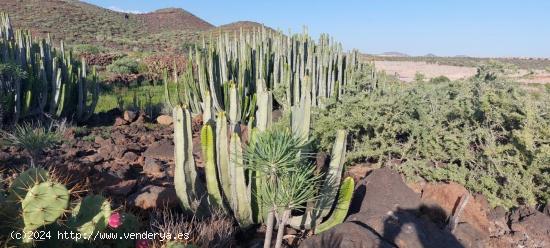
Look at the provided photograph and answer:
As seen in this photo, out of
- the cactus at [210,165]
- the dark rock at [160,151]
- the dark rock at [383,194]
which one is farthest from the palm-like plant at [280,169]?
the dark rock at [160,151]

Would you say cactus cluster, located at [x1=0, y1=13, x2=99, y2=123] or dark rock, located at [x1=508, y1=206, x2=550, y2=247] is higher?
cactus cluster, located at [x1=0, y1=13, x2=99, y2=123]

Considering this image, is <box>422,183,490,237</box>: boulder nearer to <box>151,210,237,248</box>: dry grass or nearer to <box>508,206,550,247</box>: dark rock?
<box>508,206,550,247</box>: dark rock

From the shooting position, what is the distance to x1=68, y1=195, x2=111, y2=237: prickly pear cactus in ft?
9.42

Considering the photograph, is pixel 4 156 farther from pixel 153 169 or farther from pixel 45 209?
pixel 45 209

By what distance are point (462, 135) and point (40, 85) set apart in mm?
7249

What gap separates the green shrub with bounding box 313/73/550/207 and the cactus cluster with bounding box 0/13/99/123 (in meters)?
5.09

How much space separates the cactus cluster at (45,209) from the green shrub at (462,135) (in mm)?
3195

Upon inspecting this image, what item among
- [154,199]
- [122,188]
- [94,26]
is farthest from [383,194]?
[94,26]

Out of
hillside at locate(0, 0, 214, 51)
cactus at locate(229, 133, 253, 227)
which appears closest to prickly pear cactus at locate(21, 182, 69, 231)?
cactus at locate(229, 133, 253, 227)

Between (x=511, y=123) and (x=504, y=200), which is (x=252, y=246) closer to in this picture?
(x=504, y=200)

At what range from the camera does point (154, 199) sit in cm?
402

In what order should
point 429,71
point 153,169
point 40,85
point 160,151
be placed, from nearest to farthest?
1. point 153,169
2. point 160,151
3. point 40,85
4. point 429,71

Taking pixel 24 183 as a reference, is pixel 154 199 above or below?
below

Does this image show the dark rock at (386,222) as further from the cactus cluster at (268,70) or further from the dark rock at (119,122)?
the dark rock at (119,122)
